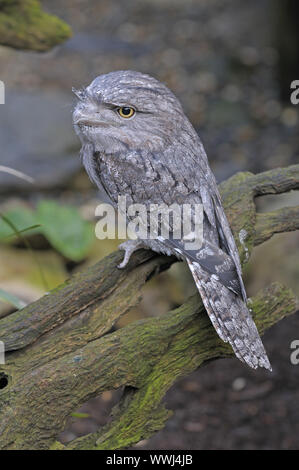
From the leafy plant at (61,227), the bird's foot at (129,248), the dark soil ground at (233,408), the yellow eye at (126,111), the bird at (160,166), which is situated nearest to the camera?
the bird at (160,166)

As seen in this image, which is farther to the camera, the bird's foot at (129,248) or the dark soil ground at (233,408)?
the dark soil ground at (233,408)

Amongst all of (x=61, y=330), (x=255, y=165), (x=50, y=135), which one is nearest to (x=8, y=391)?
(x=61, y=330)

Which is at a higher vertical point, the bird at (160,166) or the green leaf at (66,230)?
the green leaf at (66,230)

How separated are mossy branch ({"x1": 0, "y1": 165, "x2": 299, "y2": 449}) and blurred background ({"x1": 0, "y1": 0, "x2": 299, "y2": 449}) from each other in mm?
405

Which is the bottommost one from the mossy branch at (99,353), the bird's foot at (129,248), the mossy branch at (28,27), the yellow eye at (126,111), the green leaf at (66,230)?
the mossy branch at (99,353)

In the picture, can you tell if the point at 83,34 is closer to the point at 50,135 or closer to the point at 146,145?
the point at 50,135

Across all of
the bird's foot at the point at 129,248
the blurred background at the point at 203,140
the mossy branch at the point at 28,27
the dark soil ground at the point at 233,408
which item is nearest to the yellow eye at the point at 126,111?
the blurred background at the point at 203,140

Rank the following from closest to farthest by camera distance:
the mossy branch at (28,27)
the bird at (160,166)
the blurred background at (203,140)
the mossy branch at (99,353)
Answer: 1. the mossy branch at (99,353)
2. the bird at (160,166)
3. the mossy branch at (28,27)
4. the blurred background at (203,140)

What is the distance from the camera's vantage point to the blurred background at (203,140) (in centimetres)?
414


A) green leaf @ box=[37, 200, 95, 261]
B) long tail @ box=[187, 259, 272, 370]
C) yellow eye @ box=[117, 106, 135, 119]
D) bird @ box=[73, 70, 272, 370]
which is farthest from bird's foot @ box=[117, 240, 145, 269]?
green leaf @ box=[37, 200, 95, 261]

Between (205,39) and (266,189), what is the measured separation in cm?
692

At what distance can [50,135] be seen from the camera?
696 centimetres

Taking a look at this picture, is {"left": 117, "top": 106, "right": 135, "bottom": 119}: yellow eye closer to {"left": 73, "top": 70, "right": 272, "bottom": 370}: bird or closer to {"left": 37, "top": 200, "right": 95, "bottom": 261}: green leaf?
{"left": 73, "top": 70, "right": 272, "bottom": 370}: bird

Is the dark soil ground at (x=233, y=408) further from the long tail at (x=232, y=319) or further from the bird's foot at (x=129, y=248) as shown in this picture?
the long tail at (x=232, y=319)
